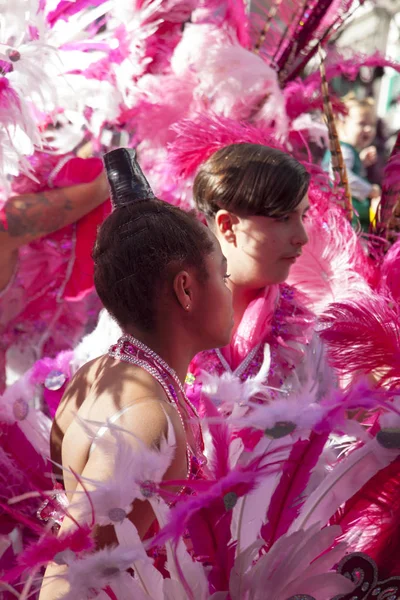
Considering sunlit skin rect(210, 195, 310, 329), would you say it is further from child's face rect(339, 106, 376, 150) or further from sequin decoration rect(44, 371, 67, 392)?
child's face rect(339, 106, 376, 150)

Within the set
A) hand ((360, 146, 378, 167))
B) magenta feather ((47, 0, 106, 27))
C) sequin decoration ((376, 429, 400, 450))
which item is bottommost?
hand ((360, 146, 378, 167))

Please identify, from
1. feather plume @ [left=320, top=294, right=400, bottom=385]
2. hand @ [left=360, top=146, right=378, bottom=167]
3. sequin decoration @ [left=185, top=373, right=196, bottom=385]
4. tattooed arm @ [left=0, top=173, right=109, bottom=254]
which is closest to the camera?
feather plume @ [left=320, top=294, right=400, bottom=385]

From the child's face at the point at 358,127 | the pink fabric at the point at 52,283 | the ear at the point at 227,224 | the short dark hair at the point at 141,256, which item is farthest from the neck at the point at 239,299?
the child's face at the point at 358,127

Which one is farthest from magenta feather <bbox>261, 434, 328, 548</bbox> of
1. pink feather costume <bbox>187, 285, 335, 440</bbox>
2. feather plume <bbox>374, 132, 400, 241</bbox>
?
feather plume <bbox>374, 132, 400, 241</bbox>

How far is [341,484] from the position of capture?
111 centimetres

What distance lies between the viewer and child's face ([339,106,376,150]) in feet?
16.2

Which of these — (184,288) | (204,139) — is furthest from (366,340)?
(204,139)

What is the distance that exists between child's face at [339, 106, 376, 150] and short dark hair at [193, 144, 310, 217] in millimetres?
2955

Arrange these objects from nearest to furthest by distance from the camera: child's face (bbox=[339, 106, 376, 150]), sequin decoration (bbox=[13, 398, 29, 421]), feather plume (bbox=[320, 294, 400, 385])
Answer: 1. feather plume (bbox=[320, 294, 400, 385])
2. sequin decoration (bbox=[13, 398, 29, 421])
3. child's face (bbox=[339, 106, 376, 150])

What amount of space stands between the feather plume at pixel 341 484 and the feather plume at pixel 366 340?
0.34 meters

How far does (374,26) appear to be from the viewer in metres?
7.92

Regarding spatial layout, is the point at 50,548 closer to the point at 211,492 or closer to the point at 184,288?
the point at 211,492

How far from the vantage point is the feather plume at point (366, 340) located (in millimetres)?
1502

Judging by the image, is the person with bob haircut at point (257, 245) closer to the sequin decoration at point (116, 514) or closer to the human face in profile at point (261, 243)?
the human face in profile at point (261, 243)
